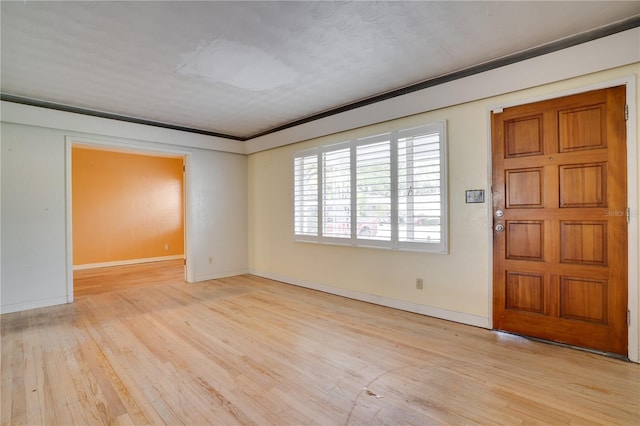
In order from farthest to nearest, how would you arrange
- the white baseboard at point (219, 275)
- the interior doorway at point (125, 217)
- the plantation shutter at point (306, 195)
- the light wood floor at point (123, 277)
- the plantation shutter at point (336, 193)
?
the interior doorway at point (125, 217) → the white baseboard at point (219, 275) → the light wood floor at point (123, 277) → the plantation shutter at point (306, 195) → the plantation shutter at point (336, 193)

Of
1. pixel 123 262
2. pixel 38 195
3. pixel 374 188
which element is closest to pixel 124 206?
pixel 123 262

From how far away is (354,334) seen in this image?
292 centimetres

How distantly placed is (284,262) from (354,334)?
8.17ft

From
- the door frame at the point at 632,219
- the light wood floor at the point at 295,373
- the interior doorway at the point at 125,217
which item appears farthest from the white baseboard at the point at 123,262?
the door frame at the point at 632,219

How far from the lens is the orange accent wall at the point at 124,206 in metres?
6.46

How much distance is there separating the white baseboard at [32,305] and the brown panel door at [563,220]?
5.26 meters

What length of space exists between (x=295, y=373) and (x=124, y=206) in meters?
6.64

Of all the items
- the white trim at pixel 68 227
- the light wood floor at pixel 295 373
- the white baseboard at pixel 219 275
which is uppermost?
the white trim at pixel 68 227

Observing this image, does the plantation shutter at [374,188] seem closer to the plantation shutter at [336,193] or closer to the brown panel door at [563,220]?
the plantation shutter at [336,193]

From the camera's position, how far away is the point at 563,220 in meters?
2.62

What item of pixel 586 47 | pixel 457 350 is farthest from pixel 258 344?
pixel 586 47

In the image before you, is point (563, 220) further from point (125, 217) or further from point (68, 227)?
point (125, 217)

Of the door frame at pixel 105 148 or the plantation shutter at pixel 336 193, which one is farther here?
the plantation shutter at pixel 336 193

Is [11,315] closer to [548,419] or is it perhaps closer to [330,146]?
[330,146]
